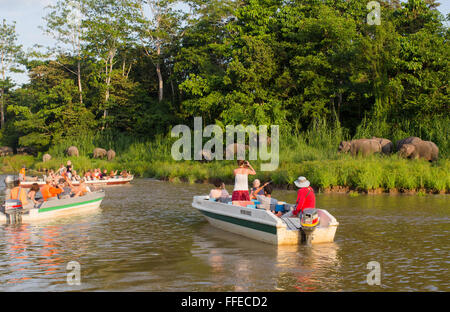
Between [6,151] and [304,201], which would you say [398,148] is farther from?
[6,151]

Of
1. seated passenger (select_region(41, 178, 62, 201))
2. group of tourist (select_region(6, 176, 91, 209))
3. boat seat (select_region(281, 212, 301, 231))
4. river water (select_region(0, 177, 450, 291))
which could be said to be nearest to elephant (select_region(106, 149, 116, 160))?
group of tourist (select_region(6, 176, 91, 209))

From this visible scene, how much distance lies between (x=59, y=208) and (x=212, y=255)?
782cm

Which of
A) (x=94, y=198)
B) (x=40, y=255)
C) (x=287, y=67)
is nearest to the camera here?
(x=40, y=255)

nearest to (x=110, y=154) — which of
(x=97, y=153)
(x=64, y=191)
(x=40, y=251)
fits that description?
(x=97, y=153)

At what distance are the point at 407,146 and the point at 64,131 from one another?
3510 centimetres

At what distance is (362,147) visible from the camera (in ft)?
89.9

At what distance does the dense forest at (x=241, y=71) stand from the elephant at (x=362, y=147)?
320cm

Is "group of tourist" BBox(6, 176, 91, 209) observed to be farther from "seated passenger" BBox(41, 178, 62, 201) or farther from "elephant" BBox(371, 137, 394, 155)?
"elephant" BBox(371, 137, 394, 155)

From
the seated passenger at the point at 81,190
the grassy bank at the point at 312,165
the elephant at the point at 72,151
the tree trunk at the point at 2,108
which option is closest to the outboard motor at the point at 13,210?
the seated passenger at the point at 81,190

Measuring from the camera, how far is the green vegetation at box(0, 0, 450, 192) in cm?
3012

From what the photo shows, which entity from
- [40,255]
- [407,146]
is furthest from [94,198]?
[407,146]

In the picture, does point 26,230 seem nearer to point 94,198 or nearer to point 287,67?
point 94,198

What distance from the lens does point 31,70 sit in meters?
55.1

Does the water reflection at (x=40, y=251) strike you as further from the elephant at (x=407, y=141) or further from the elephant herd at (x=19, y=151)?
the elephant herd at (x=19, y=151)
